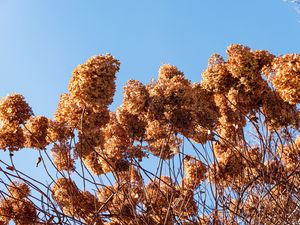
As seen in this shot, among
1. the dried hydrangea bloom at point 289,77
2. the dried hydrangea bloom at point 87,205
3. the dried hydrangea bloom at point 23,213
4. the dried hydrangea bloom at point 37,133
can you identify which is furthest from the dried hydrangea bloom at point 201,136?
the dried hydrangea bloom at point 23,213

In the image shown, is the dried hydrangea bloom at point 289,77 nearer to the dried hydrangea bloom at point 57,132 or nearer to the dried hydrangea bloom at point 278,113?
the dried hydrangea bloom at point 278,113

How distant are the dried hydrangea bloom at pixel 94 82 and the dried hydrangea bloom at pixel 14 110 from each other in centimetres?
138

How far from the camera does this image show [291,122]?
284 inches

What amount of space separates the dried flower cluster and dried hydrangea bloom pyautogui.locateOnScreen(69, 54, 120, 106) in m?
0.01

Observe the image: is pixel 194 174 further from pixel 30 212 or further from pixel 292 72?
pixel 292 72

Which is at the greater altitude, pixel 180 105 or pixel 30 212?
pixel 180 105

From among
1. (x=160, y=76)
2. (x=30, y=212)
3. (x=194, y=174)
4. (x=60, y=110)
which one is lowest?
(x=30, y=212)

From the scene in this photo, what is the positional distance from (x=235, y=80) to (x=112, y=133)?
275 centimetres

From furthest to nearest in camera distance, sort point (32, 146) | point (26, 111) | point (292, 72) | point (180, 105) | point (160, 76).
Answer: point (160, 76) < point (32, 146) < point (26, 111) < point (180, 105) < point (292, 72)

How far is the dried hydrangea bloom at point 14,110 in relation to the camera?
7.11 m

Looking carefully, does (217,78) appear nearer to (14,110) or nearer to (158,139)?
(158,139)

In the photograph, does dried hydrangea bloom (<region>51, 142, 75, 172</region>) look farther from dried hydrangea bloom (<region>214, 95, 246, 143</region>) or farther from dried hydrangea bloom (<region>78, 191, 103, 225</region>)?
dried hydrangea bloom (<region>214, 95, 246, 143</region>)

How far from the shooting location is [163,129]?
7.68 m

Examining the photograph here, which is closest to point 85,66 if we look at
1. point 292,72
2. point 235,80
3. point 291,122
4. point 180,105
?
point 180,105
